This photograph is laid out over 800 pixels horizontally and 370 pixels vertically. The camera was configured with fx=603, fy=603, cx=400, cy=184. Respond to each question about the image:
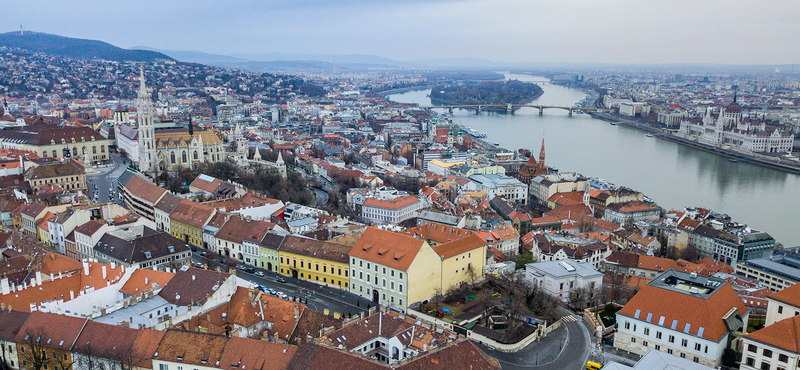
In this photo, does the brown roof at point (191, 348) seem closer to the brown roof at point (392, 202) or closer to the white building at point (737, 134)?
the brown roof at point (392, 202)

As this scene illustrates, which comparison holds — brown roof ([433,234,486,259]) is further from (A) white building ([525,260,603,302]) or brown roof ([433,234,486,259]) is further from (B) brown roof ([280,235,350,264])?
(B) brown roof ([280,235,350,264])

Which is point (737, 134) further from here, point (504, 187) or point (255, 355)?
point (255, 355)

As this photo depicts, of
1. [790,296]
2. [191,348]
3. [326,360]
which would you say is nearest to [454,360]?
[326,360]

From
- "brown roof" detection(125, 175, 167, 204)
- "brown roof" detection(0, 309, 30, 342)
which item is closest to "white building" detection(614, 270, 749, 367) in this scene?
"brown roof" detection(0, 309, 30, 342)

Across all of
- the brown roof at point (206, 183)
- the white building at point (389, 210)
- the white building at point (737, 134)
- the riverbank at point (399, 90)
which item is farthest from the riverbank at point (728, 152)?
the riverbank at point (399, 90)

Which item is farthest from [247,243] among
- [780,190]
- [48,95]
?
[48,95]
